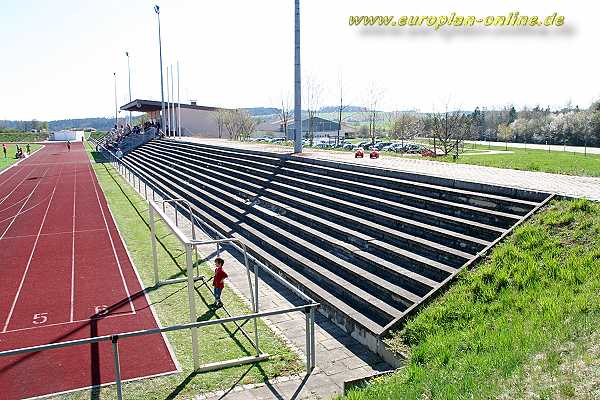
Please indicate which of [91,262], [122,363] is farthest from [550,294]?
[91,262]

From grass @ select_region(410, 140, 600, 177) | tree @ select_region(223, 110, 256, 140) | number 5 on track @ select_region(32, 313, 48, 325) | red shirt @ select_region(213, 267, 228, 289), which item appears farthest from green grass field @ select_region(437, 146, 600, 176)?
tree @ select_region(223, 110, 256, 140)

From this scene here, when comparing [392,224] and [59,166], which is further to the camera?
[59,166]

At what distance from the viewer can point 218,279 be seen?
970 centimetres

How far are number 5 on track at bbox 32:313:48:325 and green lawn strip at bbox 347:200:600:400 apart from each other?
22.5 feet

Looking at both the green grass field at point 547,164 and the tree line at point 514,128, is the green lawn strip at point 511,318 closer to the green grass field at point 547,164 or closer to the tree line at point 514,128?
the green grass field at point 547,164

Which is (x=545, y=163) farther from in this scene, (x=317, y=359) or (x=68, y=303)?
(x=68, y=303)

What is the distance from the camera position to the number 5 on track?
9516 mm

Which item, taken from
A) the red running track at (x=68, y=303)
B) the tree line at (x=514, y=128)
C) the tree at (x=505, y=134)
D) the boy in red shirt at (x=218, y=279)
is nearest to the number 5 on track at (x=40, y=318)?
the red running track at (x=68, y=303)

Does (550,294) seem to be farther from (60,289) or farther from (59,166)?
(59,166)

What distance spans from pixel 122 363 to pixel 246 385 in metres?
2.27

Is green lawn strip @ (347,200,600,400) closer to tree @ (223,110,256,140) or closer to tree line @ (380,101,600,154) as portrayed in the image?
tree line @ (380,101,600,154)

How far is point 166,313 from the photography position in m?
9.70

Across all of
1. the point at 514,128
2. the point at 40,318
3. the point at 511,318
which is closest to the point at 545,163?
the point at 511,318

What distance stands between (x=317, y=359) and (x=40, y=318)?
5.98m
